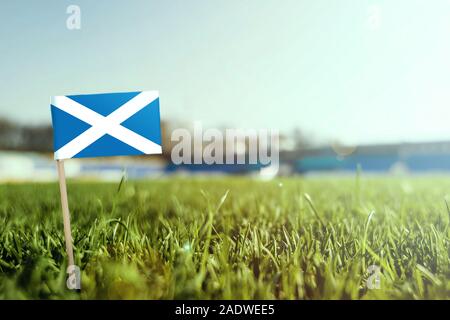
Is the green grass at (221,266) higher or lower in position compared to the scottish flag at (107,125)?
lower

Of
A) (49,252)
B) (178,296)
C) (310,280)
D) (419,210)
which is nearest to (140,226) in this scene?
(49,252)

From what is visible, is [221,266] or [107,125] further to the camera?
[221,266]

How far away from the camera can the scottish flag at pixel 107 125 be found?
1278 mm

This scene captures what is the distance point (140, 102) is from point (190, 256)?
0.53 metres

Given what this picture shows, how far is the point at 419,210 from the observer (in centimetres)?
264

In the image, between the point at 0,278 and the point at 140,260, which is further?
the point at 140,260

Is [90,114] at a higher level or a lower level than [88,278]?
higher

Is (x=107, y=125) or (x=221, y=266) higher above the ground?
(x=107, y=125)

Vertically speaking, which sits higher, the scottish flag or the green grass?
the scottish flag

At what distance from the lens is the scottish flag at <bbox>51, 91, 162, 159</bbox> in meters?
1.28

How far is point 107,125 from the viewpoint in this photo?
4.19ft
